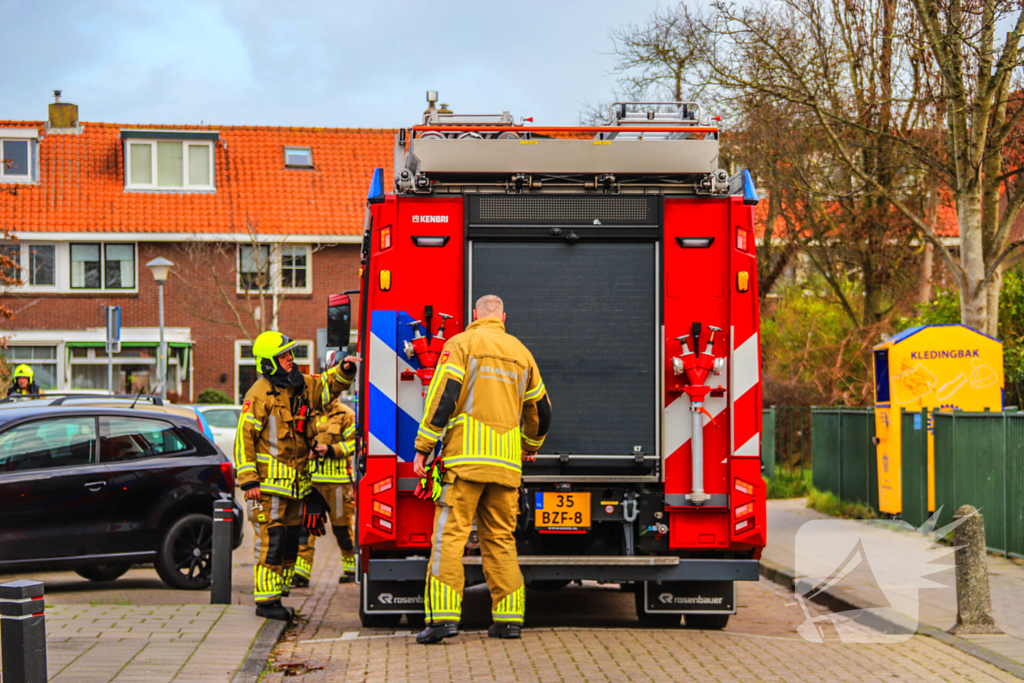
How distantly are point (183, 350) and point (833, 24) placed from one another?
21367 millimetres

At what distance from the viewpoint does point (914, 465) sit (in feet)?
45.4

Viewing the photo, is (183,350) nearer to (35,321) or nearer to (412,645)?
(35,321)

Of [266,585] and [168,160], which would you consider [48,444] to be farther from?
[168,160]

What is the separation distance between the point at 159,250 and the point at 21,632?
29220 millimetres

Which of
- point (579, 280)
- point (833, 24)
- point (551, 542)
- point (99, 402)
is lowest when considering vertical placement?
point (551, 542)

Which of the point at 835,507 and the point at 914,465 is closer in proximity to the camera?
the point at 914,465

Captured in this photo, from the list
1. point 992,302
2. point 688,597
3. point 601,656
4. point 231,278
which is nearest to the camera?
point 601,656

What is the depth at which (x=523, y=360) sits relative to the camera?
23.3 ft

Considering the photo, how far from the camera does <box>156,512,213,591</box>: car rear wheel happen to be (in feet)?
33.7

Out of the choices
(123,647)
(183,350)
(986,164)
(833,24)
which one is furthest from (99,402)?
(183,350)

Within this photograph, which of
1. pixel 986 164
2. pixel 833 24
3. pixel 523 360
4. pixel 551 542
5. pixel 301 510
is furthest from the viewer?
pixel 833 24

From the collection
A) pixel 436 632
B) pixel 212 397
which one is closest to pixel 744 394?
pixel 436 632

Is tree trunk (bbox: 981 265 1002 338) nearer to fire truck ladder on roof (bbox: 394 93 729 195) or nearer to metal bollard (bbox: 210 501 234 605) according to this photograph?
fire truck ladder on roof (bbox: 394 93 729 195)

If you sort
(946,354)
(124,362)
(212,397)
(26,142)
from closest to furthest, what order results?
(946,354), (212,397), (124,362), (26,142)
